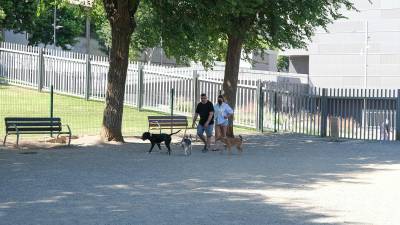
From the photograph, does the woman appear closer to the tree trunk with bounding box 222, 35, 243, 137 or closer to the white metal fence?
the tree trunk with bounding box 222, 35, 243, 137

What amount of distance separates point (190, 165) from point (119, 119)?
5.52 metres

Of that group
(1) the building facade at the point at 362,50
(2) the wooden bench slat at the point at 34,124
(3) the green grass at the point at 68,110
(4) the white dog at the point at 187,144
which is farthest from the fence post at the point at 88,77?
(1) the building facade at the point at 362,50

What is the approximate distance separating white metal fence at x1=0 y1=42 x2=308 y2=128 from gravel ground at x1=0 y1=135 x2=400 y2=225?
12.2 m

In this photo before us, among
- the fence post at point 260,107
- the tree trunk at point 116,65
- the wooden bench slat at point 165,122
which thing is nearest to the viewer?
the tree trunk at point 116,65

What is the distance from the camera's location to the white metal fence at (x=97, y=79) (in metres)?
31.7

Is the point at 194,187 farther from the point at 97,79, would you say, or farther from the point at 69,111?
the point at 97,79

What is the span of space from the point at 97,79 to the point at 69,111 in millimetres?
4566

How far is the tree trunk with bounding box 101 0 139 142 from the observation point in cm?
2033

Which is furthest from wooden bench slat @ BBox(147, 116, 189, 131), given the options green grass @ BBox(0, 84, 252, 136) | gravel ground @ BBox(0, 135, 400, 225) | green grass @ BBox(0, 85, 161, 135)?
gravel ground @ BBox(0, 135, 400, 225)

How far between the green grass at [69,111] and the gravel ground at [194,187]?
628 cm

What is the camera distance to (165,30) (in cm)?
2041

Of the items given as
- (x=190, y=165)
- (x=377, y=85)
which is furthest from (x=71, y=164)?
(x=377, y=85)

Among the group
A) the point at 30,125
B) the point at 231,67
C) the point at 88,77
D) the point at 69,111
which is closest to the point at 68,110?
the point at 69,111

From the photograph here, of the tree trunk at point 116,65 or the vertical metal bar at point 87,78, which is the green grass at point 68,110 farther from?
the tree trunk at point 116,65
